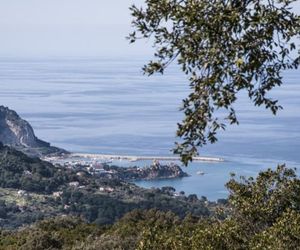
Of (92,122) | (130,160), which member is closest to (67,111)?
(92,122)

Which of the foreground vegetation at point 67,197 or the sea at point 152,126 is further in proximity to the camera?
the sea at point 152,126

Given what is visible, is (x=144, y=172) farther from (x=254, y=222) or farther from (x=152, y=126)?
(x=254, y=222)

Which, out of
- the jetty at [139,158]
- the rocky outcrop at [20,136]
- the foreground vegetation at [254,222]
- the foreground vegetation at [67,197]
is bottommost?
the foreground vegetation at [67,197]

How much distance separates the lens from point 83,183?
227 ft

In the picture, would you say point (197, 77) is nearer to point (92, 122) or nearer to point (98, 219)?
point (98, 219)

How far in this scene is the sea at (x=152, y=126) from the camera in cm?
7588

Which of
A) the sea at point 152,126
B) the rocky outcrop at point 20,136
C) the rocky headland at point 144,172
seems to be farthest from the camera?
the rocky outcrop at point 20,136

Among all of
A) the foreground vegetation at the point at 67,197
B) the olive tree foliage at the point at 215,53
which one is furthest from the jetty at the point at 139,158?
the olive tree foliage at the point at 215,53

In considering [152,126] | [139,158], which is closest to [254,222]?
[139,158]

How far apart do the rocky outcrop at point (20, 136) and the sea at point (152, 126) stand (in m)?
3.74

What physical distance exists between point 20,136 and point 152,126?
61.9 feet

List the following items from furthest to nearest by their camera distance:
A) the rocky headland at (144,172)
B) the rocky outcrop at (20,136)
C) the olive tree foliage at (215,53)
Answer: the rocky outcrop at (20,136)
the rocky headland at (144,172)
the olive tree foliage at (215,53)

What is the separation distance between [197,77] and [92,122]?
372ft

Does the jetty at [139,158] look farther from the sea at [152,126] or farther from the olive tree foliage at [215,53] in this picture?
the olive tree foliage at [215,53]
